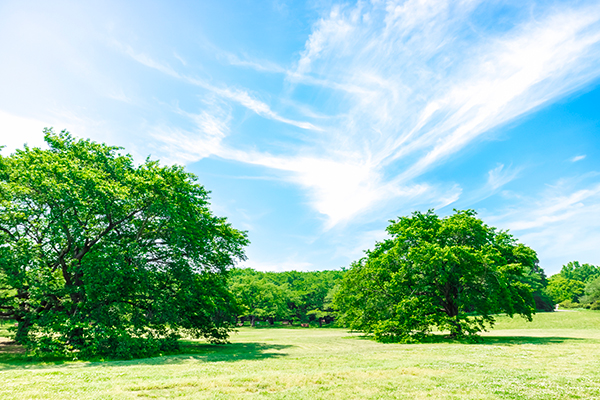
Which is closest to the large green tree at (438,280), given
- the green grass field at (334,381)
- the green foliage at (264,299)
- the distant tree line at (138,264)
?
the distant tree line at (138,264)

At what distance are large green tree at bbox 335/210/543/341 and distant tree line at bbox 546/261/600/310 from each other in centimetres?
6618

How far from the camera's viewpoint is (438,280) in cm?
2903

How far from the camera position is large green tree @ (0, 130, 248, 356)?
18.0 m

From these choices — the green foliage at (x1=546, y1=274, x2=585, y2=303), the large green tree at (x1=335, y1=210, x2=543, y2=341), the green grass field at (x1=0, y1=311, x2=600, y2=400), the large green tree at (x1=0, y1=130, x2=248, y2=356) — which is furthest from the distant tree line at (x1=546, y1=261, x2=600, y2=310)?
the large green tree at (x1=0, y1=130, x2=248, y2=356)

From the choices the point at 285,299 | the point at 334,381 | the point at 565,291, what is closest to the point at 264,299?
the point at 285,299

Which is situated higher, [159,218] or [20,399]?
[159,218]

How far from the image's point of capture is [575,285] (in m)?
132

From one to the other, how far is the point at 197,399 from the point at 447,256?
76.3 ft

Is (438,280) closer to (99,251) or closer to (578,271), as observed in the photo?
(99,251)

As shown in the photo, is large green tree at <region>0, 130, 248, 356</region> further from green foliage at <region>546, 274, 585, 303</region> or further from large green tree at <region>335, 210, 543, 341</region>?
green foliage at <region>546, 274, 585, 303</region>

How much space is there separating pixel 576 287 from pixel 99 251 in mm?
164172

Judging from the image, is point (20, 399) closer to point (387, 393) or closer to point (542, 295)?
point (387, 393)

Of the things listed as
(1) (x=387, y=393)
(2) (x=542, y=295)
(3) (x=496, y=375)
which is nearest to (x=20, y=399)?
(1) (x=387, y=393)

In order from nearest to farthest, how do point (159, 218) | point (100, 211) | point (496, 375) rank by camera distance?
point (496, 375)
point (100, 211)
point (159, 218)
